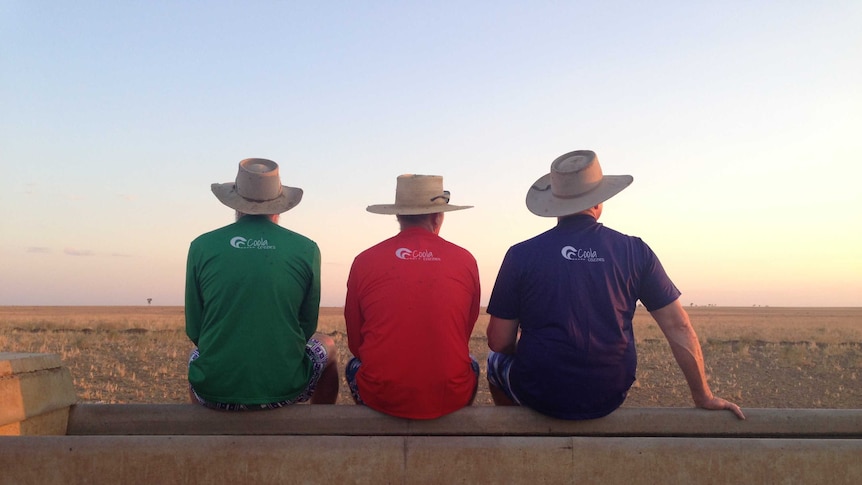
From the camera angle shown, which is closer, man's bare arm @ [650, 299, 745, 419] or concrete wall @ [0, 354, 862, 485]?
concrete wall @ [0, 354, 862, 485]

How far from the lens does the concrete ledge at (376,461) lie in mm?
2877

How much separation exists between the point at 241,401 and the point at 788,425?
125 inches

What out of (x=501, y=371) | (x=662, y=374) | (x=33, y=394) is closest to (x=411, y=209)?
(x=501, y=371)

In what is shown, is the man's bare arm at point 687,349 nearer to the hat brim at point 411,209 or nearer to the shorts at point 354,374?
the shorts at point 354,374

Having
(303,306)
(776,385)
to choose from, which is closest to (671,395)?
(776,385)

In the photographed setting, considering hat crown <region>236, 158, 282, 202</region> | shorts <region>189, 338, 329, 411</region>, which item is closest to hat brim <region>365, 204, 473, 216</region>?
hat crown <region>236, 158, 282, 202</region>

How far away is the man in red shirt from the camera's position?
355 cm

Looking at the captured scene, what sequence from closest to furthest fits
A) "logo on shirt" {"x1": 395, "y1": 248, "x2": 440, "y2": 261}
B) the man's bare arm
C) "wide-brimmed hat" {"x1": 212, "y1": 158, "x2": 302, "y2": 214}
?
the man's bare arm
"logo on shirt" {"x1": 395, "y1": 248, "x2": 440, "y2": 261}
"wide-brimmed hat" {"x1": 212, "y1": 158, "x2": 302, "y2": 214}

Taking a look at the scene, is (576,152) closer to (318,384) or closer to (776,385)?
(318,384)

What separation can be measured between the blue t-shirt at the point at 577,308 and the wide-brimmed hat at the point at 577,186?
0.19 metres

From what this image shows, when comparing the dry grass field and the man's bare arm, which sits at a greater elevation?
the man's bare arm

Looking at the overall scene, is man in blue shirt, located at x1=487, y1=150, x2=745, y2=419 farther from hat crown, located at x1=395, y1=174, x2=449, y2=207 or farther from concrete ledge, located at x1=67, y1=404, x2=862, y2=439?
hat crown, located at x1=395, y1=174, x2=449, y2=207

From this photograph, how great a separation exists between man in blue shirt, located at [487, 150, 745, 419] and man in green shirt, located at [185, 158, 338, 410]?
4.10 ft

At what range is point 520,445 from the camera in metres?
2.94
